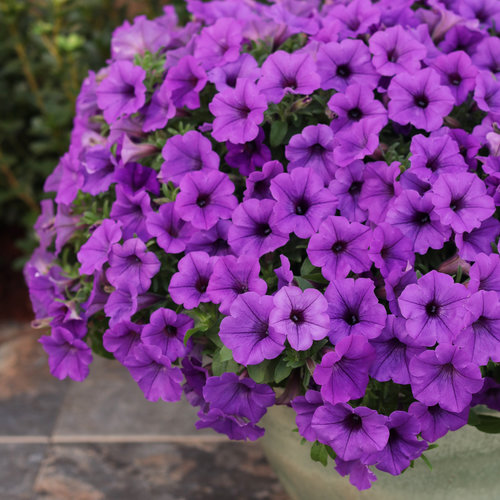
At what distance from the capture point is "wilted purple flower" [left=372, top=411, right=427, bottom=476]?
38.4 inches

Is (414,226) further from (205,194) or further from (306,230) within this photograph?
(205,194)

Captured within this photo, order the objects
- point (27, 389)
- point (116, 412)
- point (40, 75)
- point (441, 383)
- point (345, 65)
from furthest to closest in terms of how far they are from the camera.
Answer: point (40, 75) → point (27, 389) → point (116, 412) → point (345, 65) → point (441, 383)

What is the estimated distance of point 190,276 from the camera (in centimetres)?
104

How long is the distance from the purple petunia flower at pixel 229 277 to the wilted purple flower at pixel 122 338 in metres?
0.16

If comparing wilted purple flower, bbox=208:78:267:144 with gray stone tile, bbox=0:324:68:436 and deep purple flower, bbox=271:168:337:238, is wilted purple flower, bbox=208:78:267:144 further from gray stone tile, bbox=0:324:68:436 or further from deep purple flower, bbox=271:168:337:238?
gray stone tile, bbox=0:324:68:436

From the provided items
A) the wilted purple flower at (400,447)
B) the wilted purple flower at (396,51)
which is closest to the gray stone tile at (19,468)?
the wilted purple flower at (400,447)

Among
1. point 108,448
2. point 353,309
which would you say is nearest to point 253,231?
point 353,309

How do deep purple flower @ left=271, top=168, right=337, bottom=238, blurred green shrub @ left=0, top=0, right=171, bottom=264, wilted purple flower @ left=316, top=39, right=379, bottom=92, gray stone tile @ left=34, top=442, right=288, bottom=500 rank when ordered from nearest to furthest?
deep purple flower @ left=271, top=168, right=337, bottom=238
wilted purple flower @ left=316, top=39, right=379, bottom=92
gray stone tile @ left=34, top=442, right=288, bottom=500
blurred green shrub @ left=0, top=0, right=171, bottom=264

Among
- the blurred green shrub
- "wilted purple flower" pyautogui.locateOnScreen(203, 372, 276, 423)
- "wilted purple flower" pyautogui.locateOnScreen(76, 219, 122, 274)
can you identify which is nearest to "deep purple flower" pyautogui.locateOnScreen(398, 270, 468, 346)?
"wilted purple flower" pyautogui.locateOnScreen(203, 372, 276, 423)

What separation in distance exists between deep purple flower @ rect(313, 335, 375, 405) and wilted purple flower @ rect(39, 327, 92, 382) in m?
0.43

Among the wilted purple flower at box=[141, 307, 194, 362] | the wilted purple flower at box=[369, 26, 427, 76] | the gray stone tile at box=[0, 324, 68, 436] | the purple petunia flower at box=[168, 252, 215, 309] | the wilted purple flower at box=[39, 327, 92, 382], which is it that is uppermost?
the wilted purple flower at box=[369, 26, 427, 76]

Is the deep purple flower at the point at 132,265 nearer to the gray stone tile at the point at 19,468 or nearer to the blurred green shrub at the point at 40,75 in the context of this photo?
the gray stone tile at the point at 19,468

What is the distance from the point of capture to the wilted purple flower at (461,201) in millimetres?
1004

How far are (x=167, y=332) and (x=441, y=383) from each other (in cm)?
41
